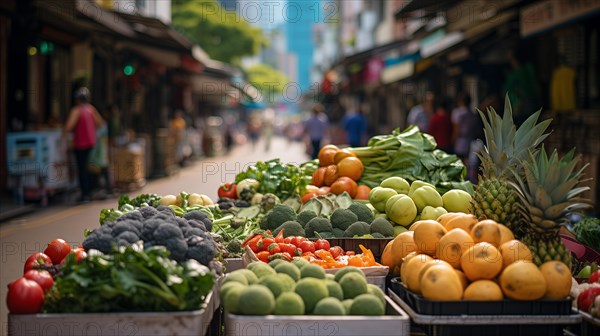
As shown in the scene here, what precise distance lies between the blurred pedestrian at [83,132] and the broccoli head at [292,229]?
35.4ft

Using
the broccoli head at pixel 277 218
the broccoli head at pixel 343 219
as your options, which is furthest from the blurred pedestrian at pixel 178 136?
the broccoli head at pixel 343 219

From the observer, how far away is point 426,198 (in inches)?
270

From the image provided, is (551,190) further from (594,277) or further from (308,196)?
(308,196)

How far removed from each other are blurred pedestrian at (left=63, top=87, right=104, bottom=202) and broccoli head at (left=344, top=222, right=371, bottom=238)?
11.0 meters

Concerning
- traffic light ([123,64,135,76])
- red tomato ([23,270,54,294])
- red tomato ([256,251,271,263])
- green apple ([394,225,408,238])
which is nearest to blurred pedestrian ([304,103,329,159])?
traffic light ([123,64,135,76])

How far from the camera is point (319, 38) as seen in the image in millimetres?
167375

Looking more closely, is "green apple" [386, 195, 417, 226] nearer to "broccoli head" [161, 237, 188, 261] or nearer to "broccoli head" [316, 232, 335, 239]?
"broccoli head" [316, 232, 335, 239]

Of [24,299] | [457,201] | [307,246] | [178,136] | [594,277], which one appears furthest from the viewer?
[178,136]

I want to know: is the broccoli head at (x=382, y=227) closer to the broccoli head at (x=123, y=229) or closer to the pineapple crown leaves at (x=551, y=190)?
the pineapple crown leaves at (x=551, y=190)

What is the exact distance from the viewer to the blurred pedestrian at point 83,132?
1645 cm

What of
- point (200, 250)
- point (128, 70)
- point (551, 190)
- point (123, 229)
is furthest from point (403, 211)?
point (128, 70)

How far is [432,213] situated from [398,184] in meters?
0.91

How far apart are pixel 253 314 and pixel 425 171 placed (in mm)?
4012

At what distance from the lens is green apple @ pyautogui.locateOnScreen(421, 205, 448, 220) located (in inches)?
259
